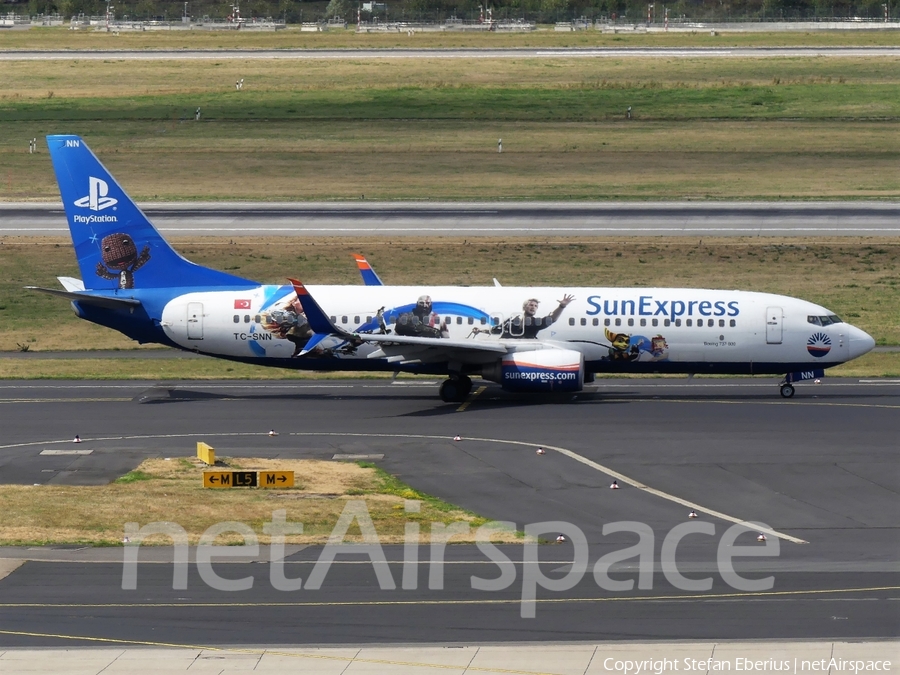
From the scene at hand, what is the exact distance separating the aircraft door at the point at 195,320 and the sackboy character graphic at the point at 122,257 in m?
2.81

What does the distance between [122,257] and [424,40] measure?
133 m

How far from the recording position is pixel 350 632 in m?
22.4

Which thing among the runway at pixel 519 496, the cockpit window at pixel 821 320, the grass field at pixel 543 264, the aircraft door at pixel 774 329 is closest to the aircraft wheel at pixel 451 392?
the runway at pixel 519 496

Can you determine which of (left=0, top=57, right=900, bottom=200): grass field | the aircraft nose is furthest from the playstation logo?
(left=0, top=57, right=900, bottom=200): grass field

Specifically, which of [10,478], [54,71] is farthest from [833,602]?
[54,71]

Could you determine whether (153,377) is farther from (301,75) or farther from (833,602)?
(301,75)

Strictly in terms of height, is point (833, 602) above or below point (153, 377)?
above

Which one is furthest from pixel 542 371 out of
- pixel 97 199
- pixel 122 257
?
pixel 97 199

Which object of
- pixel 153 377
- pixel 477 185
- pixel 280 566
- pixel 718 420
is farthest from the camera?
pixel 477 185

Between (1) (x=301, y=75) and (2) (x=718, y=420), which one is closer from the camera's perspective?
(2) (x=718, y=420)

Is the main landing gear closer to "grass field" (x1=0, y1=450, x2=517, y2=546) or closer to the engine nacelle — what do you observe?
the engine nacelle

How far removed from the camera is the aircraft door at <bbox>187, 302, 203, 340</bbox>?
46.6 metres

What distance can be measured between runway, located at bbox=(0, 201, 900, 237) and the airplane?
2789 cm

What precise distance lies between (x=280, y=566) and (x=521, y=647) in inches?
261
